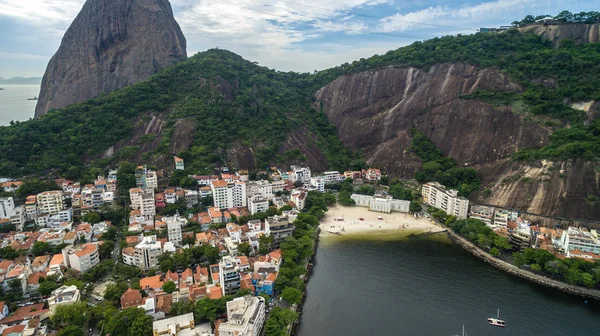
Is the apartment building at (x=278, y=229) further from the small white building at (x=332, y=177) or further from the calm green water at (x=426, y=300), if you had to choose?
the small white building at (x=332, y=177)

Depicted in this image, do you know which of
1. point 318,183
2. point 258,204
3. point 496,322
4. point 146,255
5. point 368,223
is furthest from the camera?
point 318,183

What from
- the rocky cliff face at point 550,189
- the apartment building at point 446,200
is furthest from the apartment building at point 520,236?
the apartment building at point 446,200

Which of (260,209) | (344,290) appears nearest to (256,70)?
(260,209)

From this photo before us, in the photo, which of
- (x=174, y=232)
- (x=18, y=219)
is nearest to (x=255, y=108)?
(x=174, y=232)

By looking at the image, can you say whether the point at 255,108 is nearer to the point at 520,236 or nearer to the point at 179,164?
the point at 179,164

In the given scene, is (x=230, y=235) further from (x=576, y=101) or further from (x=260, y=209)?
(x=576, y=101)

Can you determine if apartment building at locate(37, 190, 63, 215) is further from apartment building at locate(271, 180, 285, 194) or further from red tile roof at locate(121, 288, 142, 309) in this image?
apartment building at locate(271, 180, 285, 194)

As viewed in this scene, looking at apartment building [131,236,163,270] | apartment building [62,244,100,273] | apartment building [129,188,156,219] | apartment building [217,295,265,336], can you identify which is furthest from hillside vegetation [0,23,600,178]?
apartment building [217,295,265,336]
